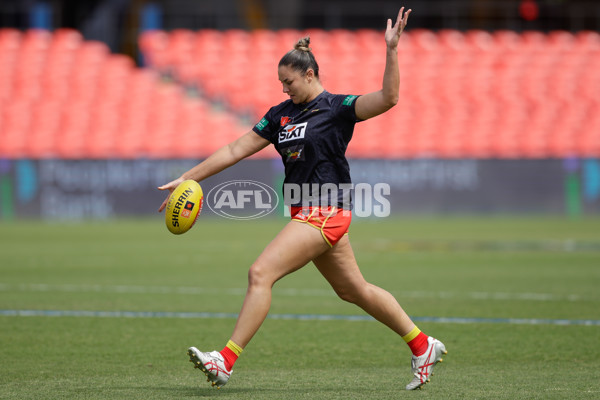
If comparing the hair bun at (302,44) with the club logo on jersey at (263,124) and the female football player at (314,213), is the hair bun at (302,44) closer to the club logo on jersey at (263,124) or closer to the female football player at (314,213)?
the female football player at (314,213)

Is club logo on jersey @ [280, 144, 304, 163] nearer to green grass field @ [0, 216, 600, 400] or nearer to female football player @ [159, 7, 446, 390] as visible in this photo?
female football player @ [159, 7, 446, 390]

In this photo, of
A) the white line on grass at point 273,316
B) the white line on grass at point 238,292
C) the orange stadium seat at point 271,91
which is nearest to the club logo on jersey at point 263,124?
the white line on grass at point 273,316

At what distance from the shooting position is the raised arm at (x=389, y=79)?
560cm

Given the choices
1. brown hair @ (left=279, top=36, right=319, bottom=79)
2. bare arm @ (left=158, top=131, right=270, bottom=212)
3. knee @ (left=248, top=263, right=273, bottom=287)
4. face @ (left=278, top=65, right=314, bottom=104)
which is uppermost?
brown hair @ (left=279, top=36, right=319, bottom=79)

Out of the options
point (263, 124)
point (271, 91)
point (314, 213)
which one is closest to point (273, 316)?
point (263, 124)

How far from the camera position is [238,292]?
37.0 feet

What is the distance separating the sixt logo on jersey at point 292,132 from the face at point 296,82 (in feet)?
0.63

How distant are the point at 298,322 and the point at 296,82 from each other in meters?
3.54

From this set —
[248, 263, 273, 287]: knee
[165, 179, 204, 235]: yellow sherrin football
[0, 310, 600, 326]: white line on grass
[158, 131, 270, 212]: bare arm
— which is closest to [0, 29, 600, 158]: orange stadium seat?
Answer: [0, 310, 600, 326]: white line on grass

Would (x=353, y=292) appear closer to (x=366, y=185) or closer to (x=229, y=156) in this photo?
(x=229, y=156)

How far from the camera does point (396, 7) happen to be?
1292 inches

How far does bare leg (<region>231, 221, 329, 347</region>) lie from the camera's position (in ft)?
19.0

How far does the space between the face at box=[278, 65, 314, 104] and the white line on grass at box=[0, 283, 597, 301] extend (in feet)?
16.8

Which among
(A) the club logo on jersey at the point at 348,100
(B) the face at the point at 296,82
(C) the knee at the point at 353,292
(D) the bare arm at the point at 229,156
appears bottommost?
(C) the knee at the point at 353,292
